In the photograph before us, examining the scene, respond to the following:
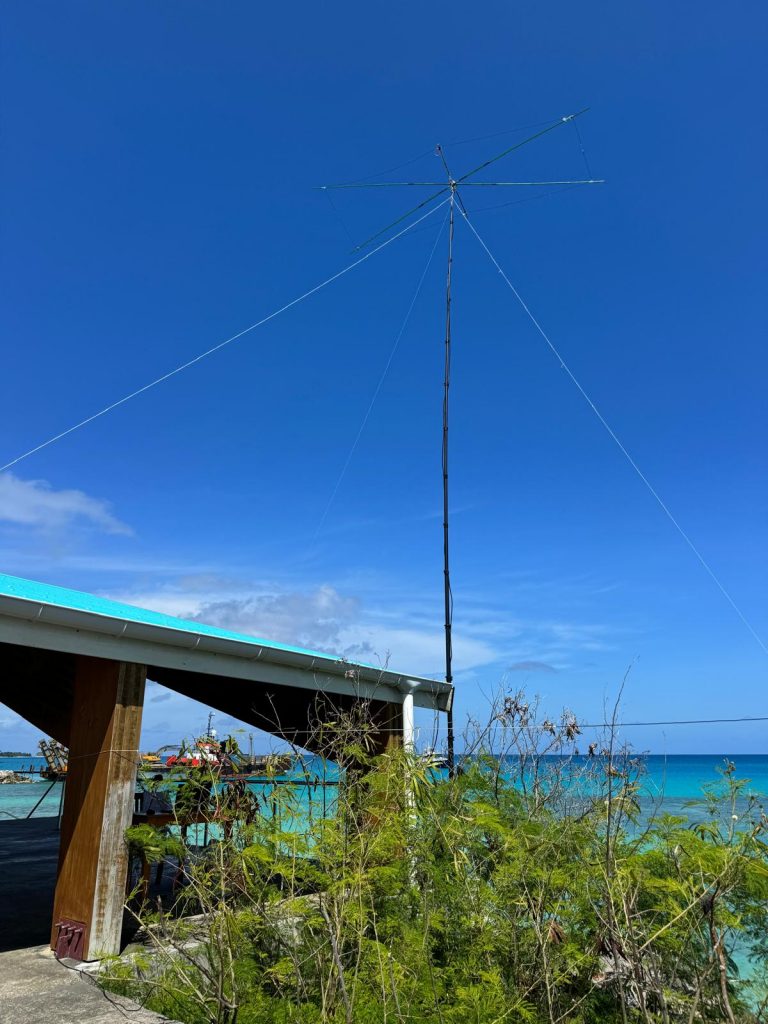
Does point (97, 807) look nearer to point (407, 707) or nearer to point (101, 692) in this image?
point (101, 692)

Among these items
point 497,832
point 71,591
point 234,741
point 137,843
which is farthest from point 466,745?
point 71,591

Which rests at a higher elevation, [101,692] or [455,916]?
[101,692]

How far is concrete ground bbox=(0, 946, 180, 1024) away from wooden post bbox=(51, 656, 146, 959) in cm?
22

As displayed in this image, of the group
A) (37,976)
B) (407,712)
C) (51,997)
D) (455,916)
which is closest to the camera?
(455,916)

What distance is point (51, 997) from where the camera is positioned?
3742mm

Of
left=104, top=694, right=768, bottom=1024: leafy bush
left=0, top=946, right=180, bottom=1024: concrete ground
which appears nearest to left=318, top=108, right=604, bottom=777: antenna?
left=104, top=694, right=768, bottom=1024: leafy bush

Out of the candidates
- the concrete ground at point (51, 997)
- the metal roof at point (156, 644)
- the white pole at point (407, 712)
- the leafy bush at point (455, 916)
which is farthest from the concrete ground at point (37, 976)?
the white pole at point (407, 712)

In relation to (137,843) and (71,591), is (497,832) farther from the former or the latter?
(71,591)

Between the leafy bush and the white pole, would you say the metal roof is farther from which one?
the leafy bush

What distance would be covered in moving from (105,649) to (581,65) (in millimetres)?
6481

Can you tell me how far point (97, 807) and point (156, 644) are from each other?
45.8 inches

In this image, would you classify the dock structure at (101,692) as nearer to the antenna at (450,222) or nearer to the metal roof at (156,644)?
the metal roof at (156,644)

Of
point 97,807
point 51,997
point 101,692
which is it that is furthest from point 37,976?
point 101,692

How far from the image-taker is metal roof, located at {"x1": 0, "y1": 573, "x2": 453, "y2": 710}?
14.0ft
